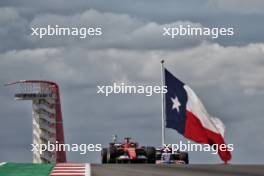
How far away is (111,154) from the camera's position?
138 feet

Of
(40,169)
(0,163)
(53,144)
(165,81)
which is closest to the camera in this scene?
(40,169)

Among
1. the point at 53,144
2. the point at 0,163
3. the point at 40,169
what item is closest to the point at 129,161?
the point at 0,163

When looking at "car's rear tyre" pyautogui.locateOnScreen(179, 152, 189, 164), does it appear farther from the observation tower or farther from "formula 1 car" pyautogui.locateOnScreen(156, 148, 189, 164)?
the observation tower

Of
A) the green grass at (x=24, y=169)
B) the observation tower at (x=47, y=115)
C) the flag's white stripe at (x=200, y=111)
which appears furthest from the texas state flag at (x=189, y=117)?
the observation tower at (x=47, y=115)

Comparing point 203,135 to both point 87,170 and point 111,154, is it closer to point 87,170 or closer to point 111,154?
point 111,154

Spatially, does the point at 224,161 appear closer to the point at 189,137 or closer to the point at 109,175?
the point at 189,137

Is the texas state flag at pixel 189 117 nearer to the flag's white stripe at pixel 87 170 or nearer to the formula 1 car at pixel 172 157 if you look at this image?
the formula 1 car at pixel 172 157

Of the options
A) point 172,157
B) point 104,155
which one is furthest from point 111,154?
point 172,157

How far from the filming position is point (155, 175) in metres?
26.3

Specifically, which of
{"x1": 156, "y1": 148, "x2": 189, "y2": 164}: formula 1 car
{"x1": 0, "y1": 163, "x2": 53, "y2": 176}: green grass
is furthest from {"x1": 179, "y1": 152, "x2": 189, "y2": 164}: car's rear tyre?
{"x1": 0, "y1": 163, "x2": 53, "y2": 176}: green grass

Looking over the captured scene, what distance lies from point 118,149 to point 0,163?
36.6 feet

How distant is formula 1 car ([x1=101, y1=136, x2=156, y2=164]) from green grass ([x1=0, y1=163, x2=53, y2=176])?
9828 millimetres

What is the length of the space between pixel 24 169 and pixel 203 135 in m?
14.9

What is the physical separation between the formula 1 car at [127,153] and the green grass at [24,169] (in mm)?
9828
